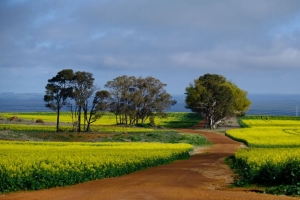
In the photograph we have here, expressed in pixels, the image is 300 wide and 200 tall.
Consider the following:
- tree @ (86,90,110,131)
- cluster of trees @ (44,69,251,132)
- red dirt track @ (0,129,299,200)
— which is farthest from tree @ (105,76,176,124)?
red dirt track @ (0,129,299,200)

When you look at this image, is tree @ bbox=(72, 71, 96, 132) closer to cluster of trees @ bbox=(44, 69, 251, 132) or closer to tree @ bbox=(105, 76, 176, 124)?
cluster of trees @ bbox=(44, 69, 251, 132)

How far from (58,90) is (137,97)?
72.9 feet

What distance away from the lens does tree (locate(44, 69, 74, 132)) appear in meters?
61.5

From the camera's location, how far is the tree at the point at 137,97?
267 ft

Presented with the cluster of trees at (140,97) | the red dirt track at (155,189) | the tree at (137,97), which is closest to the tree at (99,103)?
the cluster of trees at (140,97)

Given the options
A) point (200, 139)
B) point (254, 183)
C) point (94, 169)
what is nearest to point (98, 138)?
point (200, 139)

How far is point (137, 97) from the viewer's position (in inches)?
3201

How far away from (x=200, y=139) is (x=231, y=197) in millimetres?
39284

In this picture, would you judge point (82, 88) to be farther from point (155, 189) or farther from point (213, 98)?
point (155, 189)

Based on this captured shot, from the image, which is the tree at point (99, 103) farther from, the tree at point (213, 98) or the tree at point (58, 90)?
the tree at point (213, 98)

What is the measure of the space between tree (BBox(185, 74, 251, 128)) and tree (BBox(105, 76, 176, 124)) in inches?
261

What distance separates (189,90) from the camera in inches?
3155

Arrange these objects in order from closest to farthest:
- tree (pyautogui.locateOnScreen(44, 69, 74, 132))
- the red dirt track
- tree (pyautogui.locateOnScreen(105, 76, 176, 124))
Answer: the red dirt track, tree (pyautogui.locateOnScreen(44, 69, 74, 132)), tree (pyautogui.locateOnScreen(105, 76, 176, 124))

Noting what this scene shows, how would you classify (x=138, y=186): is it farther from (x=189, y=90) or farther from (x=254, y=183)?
(x=189, y=90)
